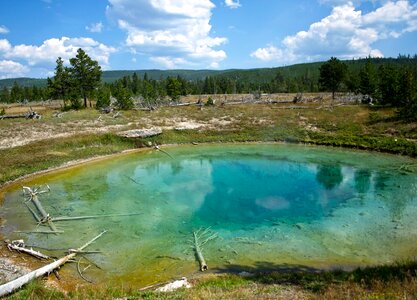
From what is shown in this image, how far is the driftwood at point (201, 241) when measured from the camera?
18931 mm

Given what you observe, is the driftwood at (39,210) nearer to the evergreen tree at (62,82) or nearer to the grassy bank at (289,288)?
the grassy bank at (289,288)

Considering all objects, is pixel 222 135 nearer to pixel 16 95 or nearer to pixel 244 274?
pixel 244 274

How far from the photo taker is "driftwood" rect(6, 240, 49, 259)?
19.9 m

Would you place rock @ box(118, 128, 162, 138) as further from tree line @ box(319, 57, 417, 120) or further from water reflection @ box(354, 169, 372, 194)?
tree line @ box(319, 57, 417, 120)

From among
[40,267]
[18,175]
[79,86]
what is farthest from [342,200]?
[79,86]

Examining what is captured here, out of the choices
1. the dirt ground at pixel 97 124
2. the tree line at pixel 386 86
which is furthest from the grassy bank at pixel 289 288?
the tree line at pixel 386 86

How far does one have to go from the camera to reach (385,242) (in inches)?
843

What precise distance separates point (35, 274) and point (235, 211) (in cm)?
1480

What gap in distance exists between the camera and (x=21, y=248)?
20.6 meters

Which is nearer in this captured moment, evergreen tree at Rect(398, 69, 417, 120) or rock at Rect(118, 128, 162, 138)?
rock at Rect(118, 128, 162, 138)

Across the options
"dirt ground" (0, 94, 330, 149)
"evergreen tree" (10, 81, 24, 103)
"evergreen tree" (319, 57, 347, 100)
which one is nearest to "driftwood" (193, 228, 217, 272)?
"dirt ground" (0, 94, 330, 149)

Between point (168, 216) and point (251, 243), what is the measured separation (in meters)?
7.55

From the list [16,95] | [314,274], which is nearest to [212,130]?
[314,274]

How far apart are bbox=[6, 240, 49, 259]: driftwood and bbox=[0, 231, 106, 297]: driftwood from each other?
1498mm
